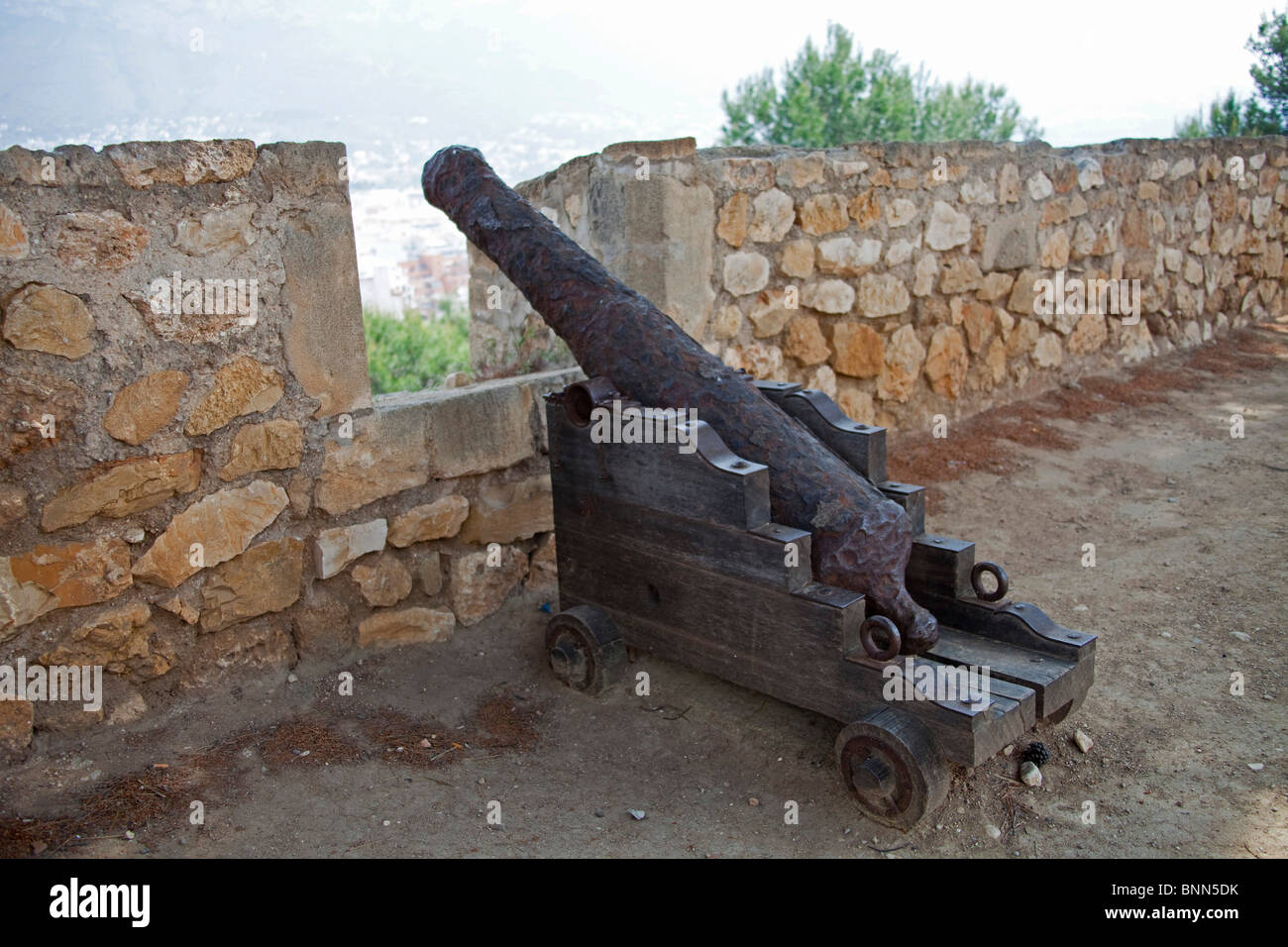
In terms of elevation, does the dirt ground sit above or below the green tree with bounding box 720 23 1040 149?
below

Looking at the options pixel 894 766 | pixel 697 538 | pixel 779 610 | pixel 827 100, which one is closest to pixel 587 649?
pixel 697 538

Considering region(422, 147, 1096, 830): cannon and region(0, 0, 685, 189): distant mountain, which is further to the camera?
region(0, 0, 685, 189): distant mountain

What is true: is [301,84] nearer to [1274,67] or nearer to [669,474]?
[1274,67]

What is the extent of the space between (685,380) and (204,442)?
4.26 feet

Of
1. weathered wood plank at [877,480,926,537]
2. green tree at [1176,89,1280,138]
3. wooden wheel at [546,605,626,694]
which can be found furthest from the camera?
green tree at [1176,89,1280,138]

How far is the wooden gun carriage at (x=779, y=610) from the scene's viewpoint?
231 cm

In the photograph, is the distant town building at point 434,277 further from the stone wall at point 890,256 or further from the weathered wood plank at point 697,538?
the weathered wood plank at point 697,538

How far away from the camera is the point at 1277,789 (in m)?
2.45

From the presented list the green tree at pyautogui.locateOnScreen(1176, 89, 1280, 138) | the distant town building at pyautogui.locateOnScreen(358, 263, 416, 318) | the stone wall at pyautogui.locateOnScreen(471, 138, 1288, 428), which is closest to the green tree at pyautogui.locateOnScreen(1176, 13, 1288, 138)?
the green tree at pyautogui.locateOnScreen(1176, 89, 1280, 138)

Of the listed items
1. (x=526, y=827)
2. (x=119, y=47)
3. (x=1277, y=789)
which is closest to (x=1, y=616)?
(x=526, y=827)

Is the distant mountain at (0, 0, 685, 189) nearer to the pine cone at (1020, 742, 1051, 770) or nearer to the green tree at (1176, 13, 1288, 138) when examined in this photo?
the pine cone at (1020, 742, 1051, 770)

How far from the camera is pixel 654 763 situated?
2.72 m

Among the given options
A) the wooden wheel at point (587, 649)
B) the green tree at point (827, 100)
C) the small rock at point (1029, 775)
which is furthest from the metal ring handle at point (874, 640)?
the green tree at point (827, 100)

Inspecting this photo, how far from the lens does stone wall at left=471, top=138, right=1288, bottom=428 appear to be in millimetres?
4051
